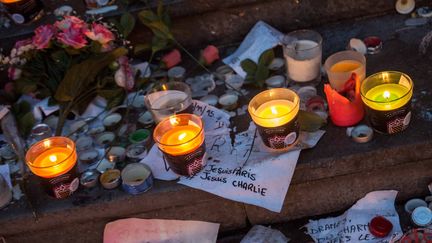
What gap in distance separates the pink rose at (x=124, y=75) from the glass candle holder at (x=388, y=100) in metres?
1.12

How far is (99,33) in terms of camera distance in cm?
285

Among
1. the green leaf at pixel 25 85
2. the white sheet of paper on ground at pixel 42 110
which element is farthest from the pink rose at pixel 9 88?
the white sheet of paper on ground at pixel 42 110

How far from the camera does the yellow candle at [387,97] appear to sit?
231cm

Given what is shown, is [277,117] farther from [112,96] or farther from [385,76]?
[112,96]

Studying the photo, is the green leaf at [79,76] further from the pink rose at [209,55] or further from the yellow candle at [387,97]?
the yellow candle at [387,97]

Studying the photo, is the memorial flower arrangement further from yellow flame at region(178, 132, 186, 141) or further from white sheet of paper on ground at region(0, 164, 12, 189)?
yellow flame at region(178, 132, 186, 141)

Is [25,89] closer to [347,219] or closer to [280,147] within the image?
[280,147]

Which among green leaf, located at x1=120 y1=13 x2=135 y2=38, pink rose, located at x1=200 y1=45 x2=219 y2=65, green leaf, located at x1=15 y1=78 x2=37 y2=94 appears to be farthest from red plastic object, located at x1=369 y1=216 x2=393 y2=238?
green leaf, located at x1=15 y1=78 x2=37 y2=94

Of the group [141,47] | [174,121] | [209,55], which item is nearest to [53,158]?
[174,121]

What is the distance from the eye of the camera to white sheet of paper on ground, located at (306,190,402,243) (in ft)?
7.98

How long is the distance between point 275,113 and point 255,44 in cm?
74

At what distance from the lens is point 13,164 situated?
2.78 metres

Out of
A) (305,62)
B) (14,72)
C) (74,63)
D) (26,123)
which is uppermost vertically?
(305,62)

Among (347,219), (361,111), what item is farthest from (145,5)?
(347,219)
